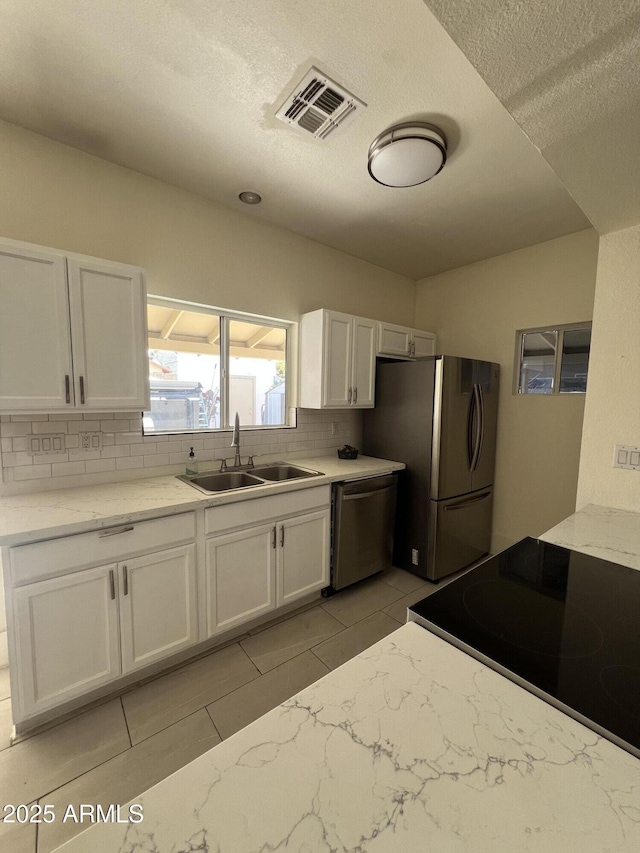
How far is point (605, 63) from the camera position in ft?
2.48

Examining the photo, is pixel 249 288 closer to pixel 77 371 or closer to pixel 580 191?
pixel 77 371

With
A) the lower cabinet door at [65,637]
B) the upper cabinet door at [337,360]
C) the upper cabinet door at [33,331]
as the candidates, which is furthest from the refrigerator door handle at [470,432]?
the upper cabinet door at [33,331]

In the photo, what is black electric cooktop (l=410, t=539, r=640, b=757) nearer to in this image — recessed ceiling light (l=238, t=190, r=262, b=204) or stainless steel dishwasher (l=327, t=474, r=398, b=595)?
stainless steel dishwasher (l=327, t=474, r=398, b=595)

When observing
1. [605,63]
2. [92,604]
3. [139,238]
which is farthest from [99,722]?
[605,63]

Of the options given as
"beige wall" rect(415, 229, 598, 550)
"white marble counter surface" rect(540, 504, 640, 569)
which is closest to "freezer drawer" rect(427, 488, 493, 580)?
"beige wall" rect(415, 229, 598, 550)

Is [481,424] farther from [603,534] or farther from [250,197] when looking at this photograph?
[250,197]

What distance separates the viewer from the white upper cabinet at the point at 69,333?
161 centimetres

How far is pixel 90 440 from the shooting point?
2.07 metres

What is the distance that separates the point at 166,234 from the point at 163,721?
2.64 meters

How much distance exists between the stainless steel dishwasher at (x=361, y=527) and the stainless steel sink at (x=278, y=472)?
0.34 metres

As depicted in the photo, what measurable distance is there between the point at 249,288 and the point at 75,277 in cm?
120

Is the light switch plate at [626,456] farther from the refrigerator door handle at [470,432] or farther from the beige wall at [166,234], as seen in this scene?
the beige wall at [166,234]

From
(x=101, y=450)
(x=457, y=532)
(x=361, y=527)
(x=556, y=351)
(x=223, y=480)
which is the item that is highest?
(x=556, y=351)

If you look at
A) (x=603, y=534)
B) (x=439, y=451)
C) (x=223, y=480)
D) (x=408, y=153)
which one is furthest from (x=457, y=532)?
(x=408, y=153)
